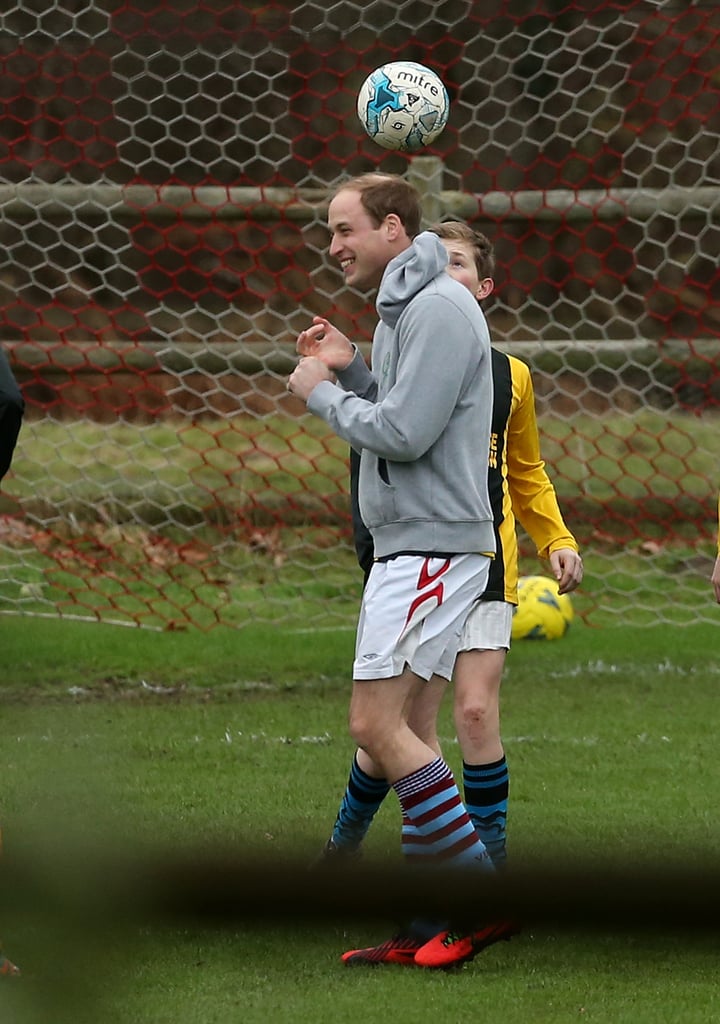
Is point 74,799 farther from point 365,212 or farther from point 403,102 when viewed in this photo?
point 403,102

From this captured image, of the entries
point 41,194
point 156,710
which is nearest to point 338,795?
point 156,710

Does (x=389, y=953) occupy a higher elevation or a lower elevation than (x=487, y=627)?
lower

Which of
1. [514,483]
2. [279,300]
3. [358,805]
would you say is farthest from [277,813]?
[279,300]

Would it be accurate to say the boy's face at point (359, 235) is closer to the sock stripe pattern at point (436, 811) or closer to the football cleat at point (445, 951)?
the sock stripe pattern at point (436, 811)

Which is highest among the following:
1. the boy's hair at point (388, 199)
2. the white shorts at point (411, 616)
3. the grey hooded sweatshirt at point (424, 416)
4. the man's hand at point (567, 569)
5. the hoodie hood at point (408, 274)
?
the boy's hair at point (388, 199)

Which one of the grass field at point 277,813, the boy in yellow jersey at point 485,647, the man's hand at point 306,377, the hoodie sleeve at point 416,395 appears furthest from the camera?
the boy in yellow jersey at point 485,647

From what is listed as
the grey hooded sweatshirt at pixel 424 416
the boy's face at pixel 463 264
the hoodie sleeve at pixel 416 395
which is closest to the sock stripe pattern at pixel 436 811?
the grey hooded sweatshirt at pixel 424 416

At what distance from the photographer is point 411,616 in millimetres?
3041

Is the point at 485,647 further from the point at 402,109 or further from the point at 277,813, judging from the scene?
the point at 402,109

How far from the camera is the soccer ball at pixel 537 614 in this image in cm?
630

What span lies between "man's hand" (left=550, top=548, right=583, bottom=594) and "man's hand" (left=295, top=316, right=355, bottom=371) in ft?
2.56

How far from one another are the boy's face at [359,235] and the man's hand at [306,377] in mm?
205

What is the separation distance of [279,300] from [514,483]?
25.1ft

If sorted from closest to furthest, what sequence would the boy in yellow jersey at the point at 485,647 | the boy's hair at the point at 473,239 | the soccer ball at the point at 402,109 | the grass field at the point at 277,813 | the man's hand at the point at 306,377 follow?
1. the grass field at the point at 277,813
2. the man's hand at the point at 306,377
3. the boy in yellow jersey at the point at 485,647
4. the boy's hair at the point at 473,239
5. the soccer ball at the point at 402,109
